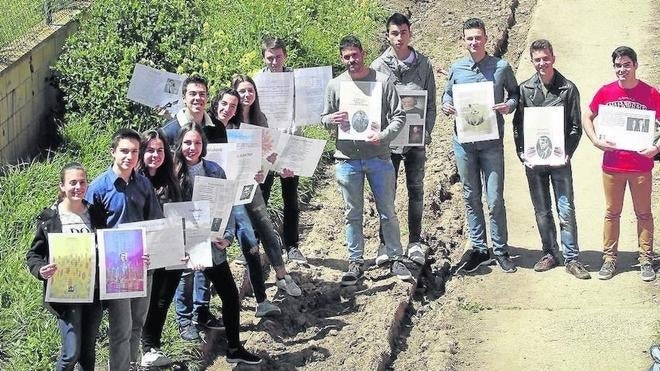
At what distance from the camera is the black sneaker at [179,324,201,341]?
8555mm

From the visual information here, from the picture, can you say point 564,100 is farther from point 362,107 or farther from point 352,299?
point 352,299

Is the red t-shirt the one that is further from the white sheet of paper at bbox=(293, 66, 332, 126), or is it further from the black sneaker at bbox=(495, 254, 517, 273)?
the white sheet of paper at bbox=(293, 66, 332, 126)

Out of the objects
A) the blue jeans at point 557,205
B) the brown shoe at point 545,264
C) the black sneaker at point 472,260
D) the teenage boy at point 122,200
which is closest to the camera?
the teenage boy at point 122,200

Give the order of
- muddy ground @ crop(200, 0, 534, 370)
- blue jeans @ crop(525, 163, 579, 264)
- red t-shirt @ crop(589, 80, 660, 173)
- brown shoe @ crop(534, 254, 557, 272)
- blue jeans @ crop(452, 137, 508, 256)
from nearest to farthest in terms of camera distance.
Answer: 1. muddy ground @ crop(200, 0, 534, 370)
2. red t-shirt @ crop(589, 80, 660, 173)
3. blue jeans @ crop(525, 163, 579, 264)
4. blue jeans @ crop(452, 137, 508, 256)
5. brown shoe @ crop(534, 254, 557, 272)

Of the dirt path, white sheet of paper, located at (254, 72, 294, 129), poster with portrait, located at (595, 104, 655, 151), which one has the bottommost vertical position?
the dirt path

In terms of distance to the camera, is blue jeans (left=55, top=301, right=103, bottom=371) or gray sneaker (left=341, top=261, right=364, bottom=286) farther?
gray sneaker (left=341, top=261, right=364, bottom=286)

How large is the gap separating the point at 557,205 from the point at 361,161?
5.41 ft

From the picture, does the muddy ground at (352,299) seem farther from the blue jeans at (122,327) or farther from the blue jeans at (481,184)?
the blue jeans at (122,327)

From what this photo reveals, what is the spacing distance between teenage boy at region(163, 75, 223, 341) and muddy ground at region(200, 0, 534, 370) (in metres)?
0.26

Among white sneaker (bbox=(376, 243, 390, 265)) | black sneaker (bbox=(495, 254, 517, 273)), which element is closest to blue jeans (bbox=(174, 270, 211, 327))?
white sneaker (bbox=(376, 243, 390, 265))

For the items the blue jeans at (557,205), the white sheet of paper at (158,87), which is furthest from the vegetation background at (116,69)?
the blue jeans at (557,205)

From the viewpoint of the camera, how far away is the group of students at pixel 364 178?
7945 mm

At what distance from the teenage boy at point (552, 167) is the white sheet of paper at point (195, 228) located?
3.03m

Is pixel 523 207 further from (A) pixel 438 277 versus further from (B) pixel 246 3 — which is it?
(B) pixel 246 3
